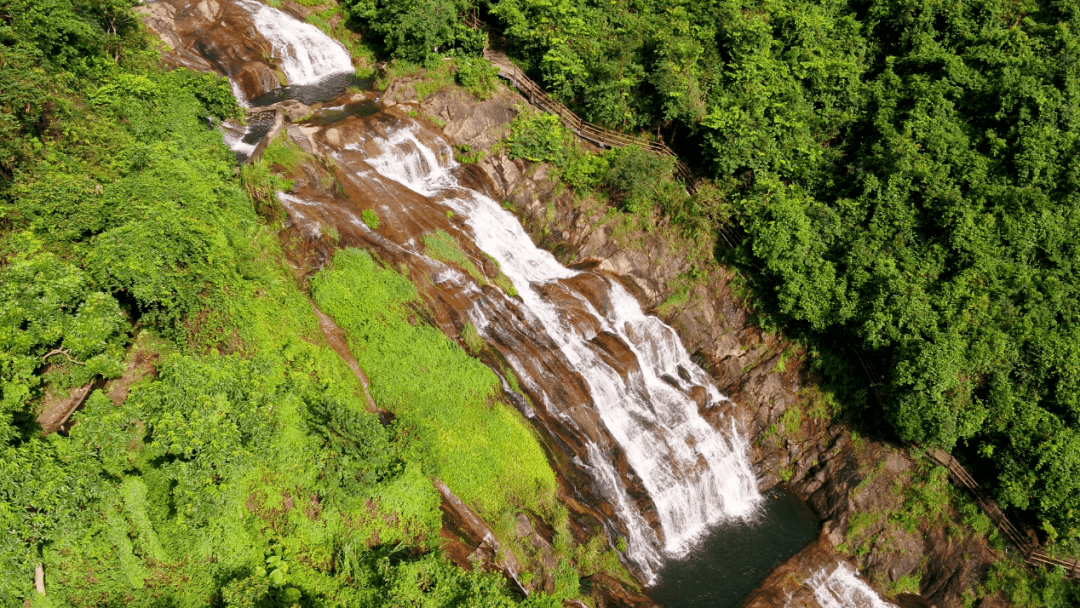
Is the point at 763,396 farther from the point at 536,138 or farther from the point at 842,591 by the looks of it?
the point at 536,138

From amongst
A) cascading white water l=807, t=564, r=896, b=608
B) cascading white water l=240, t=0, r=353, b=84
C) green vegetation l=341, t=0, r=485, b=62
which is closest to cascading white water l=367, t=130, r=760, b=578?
cascading white water l=807, t=564, r=896, b=608

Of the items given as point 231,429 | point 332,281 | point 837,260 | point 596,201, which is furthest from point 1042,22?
point 231,429

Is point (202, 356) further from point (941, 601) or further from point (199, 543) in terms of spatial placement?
point (941, 601)

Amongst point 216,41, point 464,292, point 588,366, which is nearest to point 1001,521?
point 588,366

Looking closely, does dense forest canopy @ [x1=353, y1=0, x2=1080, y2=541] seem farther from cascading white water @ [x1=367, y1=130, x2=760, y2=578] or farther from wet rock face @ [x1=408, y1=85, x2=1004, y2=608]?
cascading white water @ [x1=367, y1=130, x2=760, y2=578]

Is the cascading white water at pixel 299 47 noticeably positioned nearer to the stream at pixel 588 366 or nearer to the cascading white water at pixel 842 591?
the stream at pixel 588 366

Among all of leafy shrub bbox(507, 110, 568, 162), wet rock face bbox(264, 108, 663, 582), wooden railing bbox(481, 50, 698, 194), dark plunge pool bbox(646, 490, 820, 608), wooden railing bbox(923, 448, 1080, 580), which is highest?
wooden railing bbox(481, 50, 698, 194)
